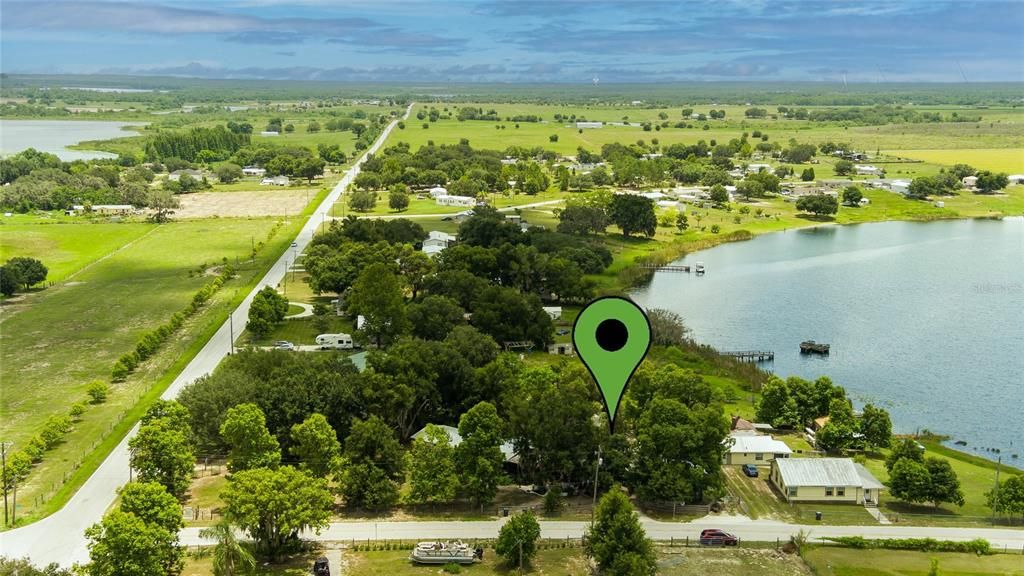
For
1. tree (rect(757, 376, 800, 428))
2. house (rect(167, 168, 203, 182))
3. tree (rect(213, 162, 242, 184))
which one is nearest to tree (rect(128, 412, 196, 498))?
tree (rect(757, 376, 800, 428))

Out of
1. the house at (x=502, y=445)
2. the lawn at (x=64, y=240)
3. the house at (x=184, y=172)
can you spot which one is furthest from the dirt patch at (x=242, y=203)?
the house at (x=502, y=445)

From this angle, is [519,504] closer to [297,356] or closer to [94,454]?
[297,356]

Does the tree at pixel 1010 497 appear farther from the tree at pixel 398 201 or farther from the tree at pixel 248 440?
the tree at pixel 398 201

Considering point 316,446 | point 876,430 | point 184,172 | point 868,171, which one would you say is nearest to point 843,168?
point 868,171

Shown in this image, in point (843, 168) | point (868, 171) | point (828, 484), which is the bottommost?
point (828, 484)

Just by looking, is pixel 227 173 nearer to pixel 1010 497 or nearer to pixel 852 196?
pixel 852 196
